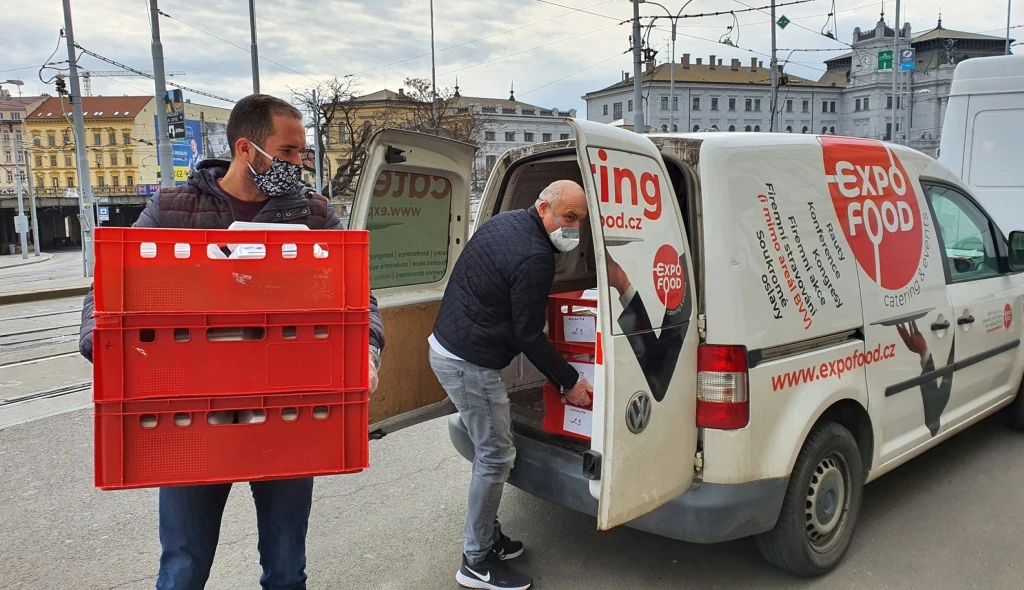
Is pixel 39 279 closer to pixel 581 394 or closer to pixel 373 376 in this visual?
pixel 581 394

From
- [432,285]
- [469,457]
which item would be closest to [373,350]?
[469,457]

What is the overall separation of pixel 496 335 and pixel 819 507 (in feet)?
5.70

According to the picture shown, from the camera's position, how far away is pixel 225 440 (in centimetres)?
197

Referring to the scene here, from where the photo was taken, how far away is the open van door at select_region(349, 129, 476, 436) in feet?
11.9

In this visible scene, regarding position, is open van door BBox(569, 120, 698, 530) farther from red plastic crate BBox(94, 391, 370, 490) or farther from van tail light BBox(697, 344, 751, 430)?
red plastic crate BBox(94, 391, 370, 490)

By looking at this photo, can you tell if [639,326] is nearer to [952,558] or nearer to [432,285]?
[432,285]

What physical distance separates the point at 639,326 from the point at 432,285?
6.02 feet

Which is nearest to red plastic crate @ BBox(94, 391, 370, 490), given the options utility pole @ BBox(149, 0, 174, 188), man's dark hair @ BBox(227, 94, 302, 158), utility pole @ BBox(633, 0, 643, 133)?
man's dark hair @ BBox(227, 94, 302, 158)

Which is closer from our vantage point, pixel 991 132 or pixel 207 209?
pixel 207 209

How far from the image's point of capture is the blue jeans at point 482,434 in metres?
3.12

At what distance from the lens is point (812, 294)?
10.0 ft

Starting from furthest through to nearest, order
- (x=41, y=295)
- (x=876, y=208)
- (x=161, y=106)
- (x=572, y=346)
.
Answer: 1. (x=41, y=295)
2. (x=161, y=106)
3. (x=876, y=208)
4. (x=572, y=346)

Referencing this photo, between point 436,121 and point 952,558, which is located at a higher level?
point 436,121

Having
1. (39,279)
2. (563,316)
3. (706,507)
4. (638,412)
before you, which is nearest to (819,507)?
(706,507)
